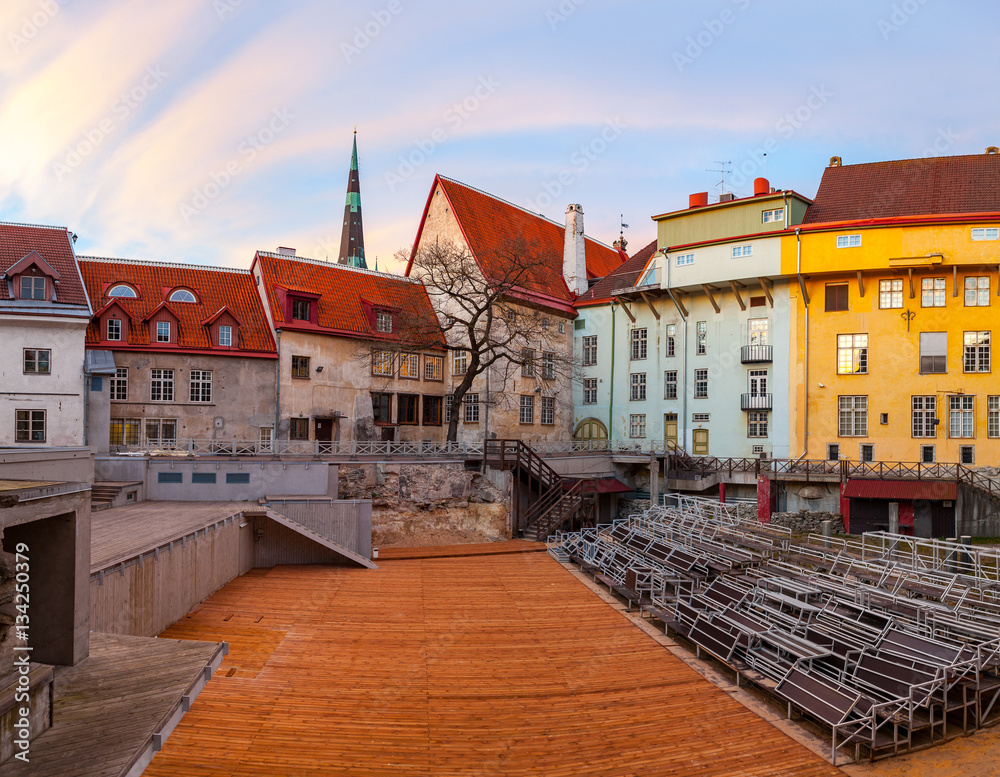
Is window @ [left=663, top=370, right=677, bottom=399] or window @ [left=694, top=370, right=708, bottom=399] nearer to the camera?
window @ [left=694, top=370, right=708, bottom=399]

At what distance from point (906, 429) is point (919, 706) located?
83.6 feet

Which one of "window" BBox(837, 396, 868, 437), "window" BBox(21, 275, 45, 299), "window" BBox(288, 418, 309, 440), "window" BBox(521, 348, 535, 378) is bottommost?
"window" BBox(288, 418, 309, 440)

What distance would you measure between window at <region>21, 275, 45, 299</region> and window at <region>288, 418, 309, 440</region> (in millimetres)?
11145

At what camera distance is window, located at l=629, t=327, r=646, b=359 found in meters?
40.4

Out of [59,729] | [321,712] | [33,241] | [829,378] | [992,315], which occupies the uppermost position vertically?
[33,241]

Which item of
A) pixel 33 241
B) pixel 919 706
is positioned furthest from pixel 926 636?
pixel 33 241

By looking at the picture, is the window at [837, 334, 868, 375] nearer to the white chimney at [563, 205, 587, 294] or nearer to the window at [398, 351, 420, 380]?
the white chimney at [563, 205, 587, 294]

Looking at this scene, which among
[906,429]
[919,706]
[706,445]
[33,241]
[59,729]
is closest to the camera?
[59,729]

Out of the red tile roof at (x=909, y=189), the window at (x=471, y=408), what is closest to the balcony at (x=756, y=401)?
the red tile roof at (x=909, y=189)

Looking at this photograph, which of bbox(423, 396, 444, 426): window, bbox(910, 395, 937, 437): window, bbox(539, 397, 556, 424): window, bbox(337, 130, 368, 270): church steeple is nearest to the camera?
bbox(910, 395, 937, 437): window

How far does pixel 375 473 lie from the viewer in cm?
2780

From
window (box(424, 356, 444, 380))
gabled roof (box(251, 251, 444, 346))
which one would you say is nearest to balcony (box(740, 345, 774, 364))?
gabled roof (box(251, 251, 444, 346))

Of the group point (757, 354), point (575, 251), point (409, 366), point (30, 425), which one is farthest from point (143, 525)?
point (575, 251)

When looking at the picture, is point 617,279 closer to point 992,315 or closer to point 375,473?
point 992,315
